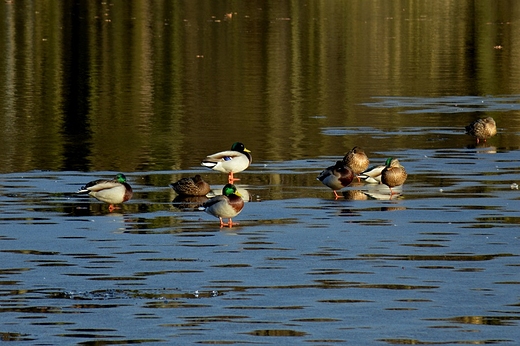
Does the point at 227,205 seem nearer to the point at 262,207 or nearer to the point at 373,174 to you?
the point at 262,207

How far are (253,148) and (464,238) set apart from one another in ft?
35.5

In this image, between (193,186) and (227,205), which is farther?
(193,186)

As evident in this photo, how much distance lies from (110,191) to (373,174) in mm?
4841

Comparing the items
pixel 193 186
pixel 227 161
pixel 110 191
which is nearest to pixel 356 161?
pixel 227 161

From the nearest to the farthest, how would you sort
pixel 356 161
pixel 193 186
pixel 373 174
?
1. pixel 193 186
2. pixel 373 174
3. pixel 356 161

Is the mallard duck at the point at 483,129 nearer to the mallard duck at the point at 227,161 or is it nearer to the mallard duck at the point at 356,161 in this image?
the mallard duck at the point at 356,161

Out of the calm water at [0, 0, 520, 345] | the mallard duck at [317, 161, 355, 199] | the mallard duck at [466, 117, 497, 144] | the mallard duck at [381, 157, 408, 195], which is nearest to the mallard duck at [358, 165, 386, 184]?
the calm water at [0, 0, 520, 345]

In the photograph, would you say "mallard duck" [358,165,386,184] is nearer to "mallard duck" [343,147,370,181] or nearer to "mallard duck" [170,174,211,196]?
"mallard duck" [343,147,370,181]

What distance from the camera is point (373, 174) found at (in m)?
21.6

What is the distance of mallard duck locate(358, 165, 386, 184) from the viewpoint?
70.7 ft

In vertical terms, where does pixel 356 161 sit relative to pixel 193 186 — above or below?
above

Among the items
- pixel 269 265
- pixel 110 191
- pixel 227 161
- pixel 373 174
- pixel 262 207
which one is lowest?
pixel 269 265

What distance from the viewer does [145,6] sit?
10000cm

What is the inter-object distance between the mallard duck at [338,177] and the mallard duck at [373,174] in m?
1.03
